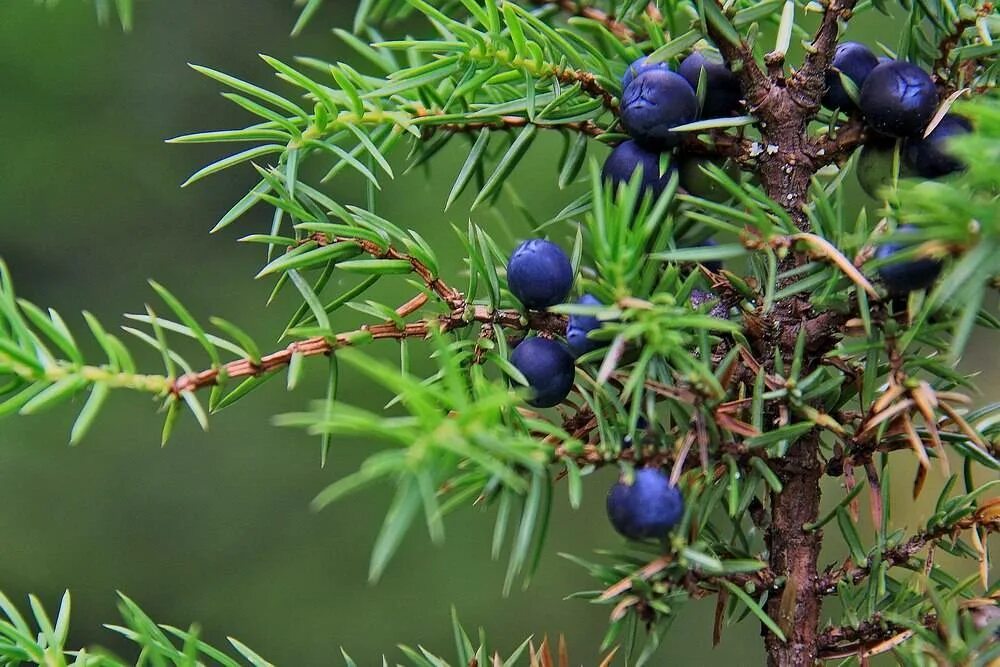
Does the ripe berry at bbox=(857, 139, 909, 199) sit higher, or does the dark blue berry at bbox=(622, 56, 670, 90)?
the dark blue berry at bbox=(622, 56, 670, 90)

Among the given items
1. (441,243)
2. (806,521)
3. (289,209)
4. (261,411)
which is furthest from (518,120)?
(261,411)

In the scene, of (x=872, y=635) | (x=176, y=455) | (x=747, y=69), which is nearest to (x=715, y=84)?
(x=747, y=69)

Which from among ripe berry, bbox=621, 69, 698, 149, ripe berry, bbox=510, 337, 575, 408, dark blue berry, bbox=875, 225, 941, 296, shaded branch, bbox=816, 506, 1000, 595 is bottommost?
shaded branch, bbox=816, 506, 1000, 595

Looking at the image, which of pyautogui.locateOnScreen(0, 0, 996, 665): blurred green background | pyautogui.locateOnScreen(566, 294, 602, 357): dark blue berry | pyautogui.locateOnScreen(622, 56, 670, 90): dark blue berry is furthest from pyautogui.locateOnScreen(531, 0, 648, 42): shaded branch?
pyautogui.locateOnScreen(0, 0, 996, 665): blurred green background

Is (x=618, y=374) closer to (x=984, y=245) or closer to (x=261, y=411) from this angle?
(x=984, y=245)

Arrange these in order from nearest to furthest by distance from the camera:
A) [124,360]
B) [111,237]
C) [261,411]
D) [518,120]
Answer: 1. [124,360]
2. [518,120]
3. [261,411]
4. [111,237]

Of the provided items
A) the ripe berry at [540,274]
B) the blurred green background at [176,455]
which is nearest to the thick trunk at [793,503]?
the ripe berry at [540,274]

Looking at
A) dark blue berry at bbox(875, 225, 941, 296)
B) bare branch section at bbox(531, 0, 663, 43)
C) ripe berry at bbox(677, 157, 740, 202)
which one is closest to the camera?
dark blue berry at bbox(875, 225, 941, 296)

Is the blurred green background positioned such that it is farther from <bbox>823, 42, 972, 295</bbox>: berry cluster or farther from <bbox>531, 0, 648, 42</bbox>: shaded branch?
<bbox>823, 42, 972, 295</bbox>: berry cluster
